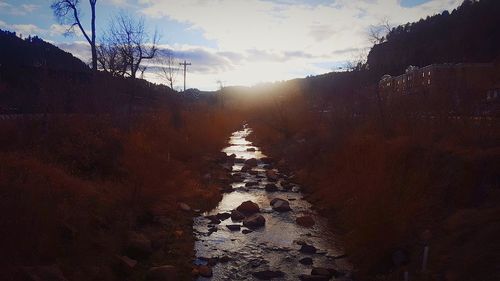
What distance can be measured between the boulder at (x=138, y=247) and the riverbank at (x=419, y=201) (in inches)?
222

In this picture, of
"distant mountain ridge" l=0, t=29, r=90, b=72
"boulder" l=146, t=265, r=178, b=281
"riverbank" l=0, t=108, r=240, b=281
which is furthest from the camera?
"distant mountain ridge" l=0, t=29, r=90, b=72

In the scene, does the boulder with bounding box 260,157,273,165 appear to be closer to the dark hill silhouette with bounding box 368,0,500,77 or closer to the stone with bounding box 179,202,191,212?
the stone with bounding box 179,202,191,212

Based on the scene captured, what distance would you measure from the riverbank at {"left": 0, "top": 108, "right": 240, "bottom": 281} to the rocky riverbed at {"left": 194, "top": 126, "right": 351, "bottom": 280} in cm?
63

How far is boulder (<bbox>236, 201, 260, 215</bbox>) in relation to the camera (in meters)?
17.0

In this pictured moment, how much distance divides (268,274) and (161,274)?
8.88 feet

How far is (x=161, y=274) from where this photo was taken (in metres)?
10.3

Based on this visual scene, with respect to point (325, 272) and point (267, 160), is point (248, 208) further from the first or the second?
point (267, 160)

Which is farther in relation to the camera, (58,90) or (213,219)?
(58,90)

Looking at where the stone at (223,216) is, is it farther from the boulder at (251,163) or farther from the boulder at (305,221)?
the boulder at (251,163)

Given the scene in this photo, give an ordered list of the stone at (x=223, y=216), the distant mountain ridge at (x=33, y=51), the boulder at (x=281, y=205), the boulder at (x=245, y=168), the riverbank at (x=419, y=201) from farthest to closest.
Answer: the distant mountain ridge at (x=33, y=51), the boulder at (x=245, y=168), the boulder at (x=281, y=205), the stone at (x=223, y=216), the riverbank at (x=419, y=201)

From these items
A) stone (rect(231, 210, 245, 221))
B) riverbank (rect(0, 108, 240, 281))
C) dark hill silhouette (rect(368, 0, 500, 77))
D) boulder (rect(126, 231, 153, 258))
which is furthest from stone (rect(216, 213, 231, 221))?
dark hill silhouette (rect(368, 0, 500, 77))

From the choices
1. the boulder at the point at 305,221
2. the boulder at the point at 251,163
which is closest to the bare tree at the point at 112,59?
the boulder at the point at 251,163

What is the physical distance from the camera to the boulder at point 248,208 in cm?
1705

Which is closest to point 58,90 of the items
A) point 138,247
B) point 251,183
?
point 251,183
